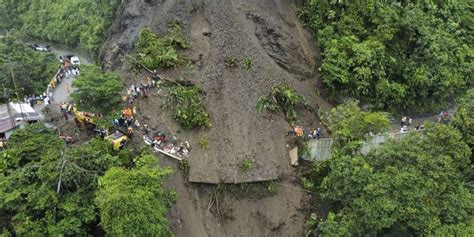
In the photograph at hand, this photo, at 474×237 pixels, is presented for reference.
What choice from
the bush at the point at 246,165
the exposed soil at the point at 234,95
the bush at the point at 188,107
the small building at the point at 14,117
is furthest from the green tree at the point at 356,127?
the small building at the point at 14,117

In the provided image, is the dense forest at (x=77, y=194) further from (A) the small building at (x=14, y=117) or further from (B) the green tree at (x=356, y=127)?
(B) the green tree at (x=356, y=127)

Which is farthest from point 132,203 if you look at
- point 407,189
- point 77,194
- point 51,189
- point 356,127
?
point 356,127

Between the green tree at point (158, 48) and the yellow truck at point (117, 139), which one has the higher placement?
the green tree at point (158, 48)

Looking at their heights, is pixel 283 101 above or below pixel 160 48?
below

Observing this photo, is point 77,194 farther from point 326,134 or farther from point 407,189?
point 326,134

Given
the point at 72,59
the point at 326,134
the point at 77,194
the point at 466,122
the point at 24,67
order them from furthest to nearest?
the point at 72,59
the point at 24,67
the point at 326,134
the point at 466,122
the point at 77,194

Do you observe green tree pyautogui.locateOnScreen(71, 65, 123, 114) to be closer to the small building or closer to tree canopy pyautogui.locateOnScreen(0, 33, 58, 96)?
the small building
